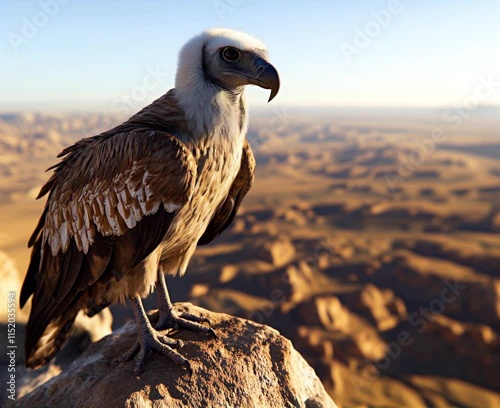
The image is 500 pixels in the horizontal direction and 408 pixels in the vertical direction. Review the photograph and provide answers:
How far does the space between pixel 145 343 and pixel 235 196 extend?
2.09 meters

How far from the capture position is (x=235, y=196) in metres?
5.90

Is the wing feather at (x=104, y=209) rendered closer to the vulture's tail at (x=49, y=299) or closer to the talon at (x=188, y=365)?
the vulture's tail at (x=49, y=299)

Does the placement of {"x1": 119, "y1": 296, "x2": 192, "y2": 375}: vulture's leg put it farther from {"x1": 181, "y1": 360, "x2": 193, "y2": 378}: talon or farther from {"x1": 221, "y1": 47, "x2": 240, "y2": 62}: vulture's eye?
{"x1": 221, "y1": 47, "x2": 240, "y2": 62}: vulture's eye

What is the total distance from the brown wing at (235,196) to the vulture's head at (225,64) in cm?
102

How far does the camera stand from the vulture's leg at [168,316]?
18.5 feet

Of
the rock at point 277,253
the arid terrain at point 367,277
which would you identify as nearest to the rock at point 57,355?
the arid terrain at point 367,277

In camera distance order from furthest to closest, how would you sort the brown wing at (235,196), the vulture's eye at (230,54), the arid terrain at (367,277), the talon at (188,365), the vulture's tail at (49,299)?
1. the arid terrain at (367,277)
2. the brown wing at (235,196)
3. the vulture's tail at (49,299)
4. the talon at (188,365)
5. the vulture's eye at (230,54)

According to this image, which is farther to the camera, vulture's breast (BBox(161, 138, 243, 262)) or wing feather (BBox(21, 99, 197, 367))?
vulture's breast (BBox(161, 138, 243, 262))

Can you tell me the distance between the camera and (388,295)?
36281 millimetres

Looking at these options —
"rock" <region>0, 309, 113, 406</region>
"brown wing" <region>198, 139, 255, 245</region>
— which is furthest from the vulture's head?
"rock" <region>0, 309, 113, 406</region>

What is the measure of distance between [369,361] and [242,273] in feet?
50.7

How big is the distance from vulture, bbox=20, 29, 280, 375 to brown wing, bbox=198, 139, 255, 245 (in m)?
0.29

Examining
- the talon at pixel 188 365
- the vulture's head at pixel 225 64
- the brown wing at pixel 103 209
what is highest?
the vulture's head at pixel 225 64

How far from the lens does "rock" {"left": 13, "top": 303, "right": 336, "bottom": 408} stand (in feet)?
15.1
